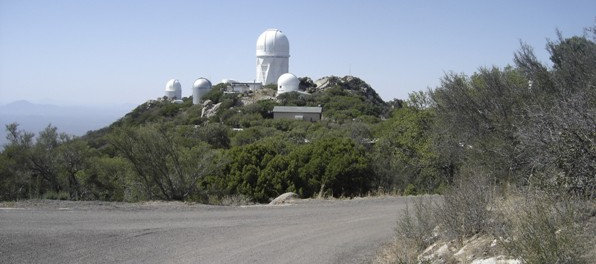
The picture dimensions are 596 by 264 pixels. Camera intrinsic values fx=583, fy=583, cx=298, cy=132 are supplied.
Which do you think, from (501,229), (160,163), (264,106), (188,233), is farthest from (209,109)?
(501,229)

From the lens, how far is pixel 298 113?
5603 centimetres

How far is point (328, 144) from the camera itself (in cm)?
2138

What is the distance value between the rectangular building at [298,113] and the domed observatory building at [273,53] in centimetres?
1658

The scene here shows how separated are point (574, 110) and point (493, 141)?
15.4 ft

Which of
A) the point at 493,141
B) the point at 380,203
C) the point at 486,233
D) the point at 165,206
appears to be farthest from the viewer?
the point at 380,203

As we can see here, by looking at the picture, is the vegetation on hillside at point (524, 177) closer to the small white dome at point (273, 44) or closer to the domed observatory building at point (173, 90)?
the small white dome at point (273, 44)

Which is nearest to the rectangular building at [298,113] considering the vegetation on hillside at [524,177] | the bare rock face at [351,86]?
the bare rock face at [351,86]

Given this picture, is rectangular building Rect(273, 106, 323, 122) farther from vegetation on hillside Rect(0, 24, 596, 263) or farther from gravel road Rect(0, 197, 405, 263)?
gravel road Rect(0, 197, 405, 263)

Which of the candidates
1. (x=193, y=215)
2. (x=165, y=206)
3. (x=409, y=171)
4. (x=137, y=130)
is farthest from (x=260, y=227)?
(x=409, y=171)

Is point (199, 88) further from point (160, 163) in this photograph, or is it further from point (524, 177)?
point (524, 177)

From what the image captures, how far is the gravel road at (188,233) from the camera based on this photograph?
8641 millimetres

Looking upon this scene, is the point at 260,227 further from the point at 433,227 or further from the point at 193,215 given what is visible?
the point at 433,227

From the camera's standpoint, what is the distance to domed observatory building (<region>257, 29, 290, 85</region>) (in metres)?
72.8

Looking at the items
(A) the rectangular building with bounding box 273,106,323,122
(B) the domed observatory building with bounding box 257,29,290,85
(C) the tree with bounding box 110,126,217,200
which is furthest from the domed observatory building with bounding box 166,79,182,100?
(C) the tree with bounding box 110,126,217,200
